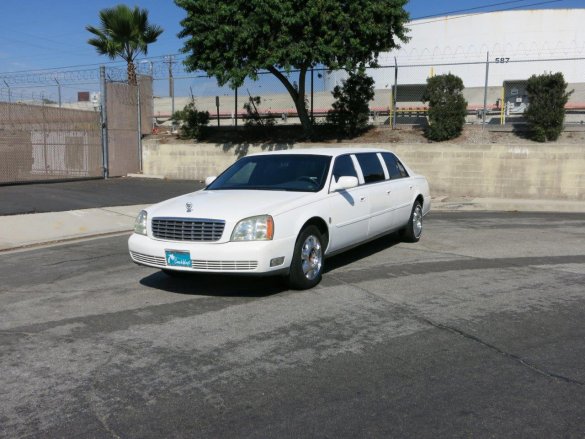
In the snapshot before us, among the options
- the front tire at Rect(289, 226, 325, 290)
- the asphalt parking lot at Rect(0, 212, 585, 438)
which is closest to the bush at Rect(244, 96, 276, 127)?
the asphalt parking lot at Rect(0, 212, 585, 438)

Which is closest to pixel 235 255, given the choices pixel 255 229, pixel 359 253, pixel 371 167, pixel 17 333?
pixel 255 229

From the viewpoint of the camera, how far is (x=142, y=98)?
23844 millimetres

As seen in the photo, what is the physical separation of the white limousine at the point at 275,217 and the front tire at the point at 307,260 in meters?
0.01

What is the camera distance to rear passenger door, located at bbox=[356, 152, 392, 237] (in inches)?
320

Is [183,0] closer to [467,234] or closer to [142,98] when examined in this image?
[142,98]

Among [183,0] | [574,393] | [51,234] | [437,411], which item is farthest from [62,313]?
[183,0]

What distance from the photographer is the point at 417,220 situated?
9867 mm

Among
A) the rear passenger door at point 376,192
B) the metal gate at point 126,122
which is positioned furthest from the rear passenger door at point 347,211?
the metal gate at point 126,122

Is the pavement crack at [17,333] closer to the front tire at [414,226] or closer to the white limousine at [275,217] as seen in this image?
the white limousine at [275,217]

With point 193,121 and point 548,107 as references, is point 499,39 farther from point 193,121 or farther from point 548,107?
point 193,121

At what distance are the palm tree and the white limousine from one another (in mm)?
17347

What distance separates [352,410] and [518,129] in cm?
1747

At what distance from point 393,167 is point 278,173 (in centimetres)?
242

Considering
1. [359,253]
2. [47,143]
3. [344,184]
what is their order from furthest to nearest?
[47,143] → [359,253] → [344,184]
